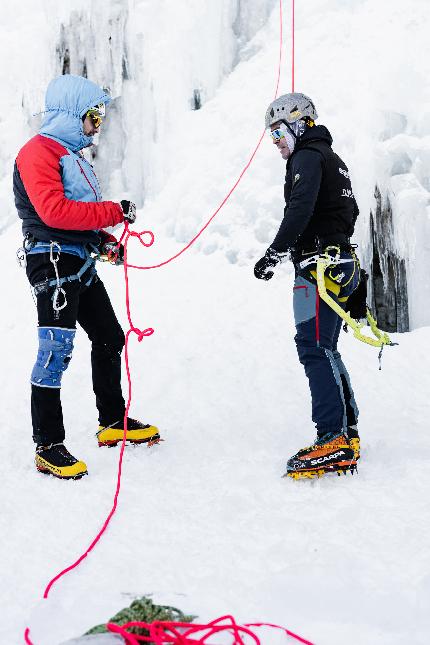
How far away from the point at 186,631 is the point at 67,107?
108 inches

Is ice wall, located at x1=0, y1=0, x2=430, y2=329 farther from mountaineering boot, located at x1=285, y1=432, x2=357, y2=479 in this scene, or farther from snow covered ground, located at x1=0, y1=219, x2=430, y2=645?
mountaineering boot, located at x1=285, y1=432, x2=357, y2=479

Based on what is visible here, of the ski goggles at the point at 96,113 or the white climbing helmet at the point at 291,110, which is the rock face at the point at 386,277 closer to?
the white climbing helmet at the point at 291,110

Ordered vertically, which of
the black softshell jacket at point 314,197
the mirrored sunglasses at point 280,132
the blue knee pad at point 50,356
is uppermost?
the mirrored sunglasses at point 280,132

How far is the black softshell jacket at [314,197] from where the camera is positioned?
3.24m

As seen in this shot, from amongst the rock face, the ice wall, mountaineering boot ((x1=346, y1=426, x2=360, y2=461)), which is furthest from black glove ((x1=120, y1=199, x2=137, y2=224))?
the rock face

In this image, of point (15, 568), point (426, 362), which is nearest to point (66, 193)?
point (15, 568)

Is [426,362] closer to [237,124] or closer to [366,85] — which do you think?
[366,85]

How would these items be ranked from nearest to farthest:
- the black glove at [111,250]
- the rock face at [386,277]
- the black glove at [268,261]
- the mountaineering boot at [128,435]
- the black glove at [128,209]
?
the black glove at [268,261]
the black glove at [128,209]
the black glove at [111,250]
the mountaineering boot at [128,435]
the rock face at [386,277]

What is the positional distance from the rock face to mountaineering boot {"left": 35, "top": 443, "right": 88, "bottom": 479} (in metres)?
3.57

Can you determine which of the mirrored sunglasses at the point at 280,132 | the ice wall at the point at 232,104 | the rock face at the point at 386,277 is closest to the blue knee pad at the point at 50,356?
the mirrored sunglasses at the point at 280,132

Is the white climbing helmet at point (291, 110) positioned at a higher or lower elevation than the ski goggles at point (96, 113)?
lower

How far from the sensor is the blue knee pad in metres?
3.42

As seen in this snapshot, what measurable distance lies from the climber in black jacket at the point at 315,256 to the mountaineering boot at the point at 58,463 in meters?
1.13

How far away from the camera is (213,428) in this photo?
4289 mm
